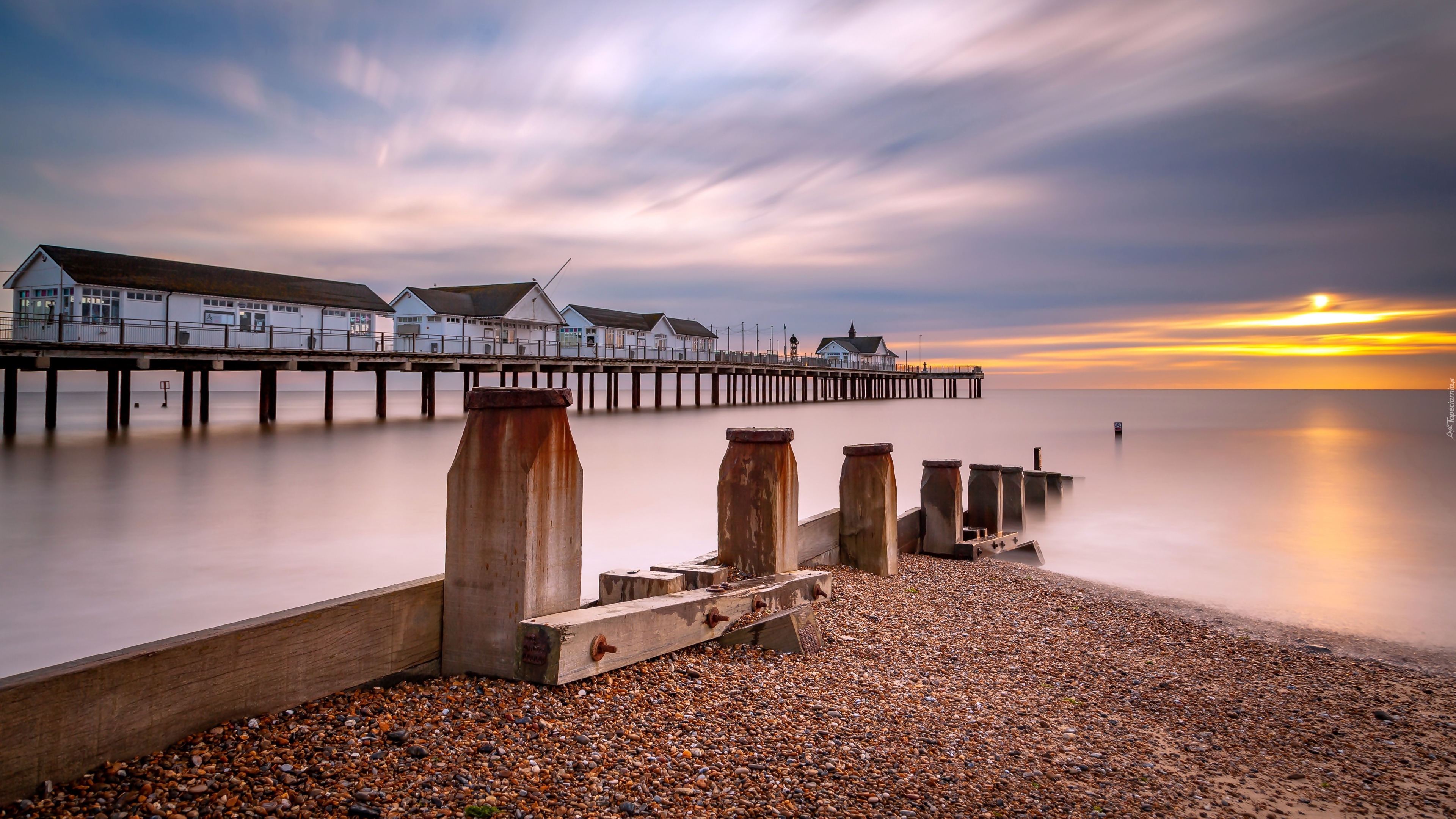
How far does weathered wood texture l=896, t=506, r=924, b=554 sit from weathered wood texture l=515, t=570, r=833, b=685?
4.10 metres

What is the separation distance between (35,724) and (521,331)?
5394cm

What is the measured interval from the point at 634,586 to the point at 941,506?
5.69 metres

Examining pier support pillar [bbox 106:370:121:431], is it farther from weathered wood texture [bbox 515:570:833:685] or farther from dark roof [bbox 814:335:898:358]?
dark roof [bbox 814:335:898:358]

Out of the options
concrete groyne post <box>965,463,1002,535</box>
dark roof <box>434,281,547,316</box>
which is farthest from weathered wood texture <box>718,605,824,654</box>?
dark roof <box>434,281,547,316</box>

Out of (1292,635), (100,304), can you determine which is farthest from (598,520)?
(100,304)

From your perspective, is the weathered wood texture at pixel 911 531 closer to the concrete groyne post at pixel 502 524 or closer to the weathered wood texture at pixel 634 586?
the weathered wood texture at pixel 634 586

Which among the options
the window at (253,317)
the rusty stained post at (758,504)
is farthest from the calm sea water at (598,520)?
the window at (253,317)

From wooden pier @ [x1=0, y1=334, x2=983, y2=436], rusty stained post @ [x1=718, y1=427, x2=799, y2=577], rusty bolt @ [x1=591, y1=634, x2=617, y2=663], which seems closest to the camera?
rusty bolt @ [x1=591, y1=634, x2=617, y2=663]

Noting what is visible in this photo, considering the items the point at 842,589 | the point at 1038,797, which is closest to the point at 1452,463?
the point at 842,589

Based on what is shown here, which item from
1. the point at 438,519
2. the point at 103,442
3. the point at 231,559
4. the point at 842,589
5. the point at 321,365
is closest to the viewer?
the point at 842,589

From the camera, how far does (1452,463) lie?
31156mm

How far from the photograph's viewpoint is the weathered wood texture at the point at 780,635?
17.0 ft

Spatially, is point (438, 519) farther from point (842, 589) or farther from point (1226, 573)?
point (1226, 573)

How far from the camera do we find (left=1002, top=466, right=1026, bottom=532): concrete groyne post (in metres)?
14.5
